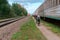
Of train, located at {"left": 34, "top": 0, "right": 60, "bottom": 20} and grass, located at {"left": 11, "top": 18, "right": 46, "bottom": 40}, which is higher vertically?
train, located at {"left": 34, "top": 0, "right": 60, "bottom": 20}

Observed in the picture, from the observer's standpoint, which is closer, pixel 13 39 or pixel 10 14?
pixel 13 39

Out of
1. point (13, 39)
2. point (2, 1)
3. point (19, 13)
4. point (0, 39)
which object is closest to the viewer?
point (0, 39)

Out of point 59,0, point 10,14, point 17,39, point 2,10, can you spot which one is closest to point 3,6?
point 2,10

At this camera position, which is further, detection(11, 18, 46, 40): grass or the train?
the train

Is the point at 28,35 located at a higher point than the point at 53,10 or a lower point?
lower

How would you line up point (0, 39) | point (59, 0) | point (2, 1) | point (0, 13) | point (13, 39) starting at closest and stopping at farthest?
point (0, 39), point (13, 39), point (59, 0), point (0, 13), point (2, 1)

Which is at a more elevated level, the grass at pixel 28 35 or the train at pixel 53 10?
the train at pixel 53 10

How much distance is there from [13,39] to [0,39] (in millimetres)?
857

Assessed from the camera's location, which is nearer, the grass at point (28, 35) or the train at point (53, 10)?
the grass at point (28, 35)

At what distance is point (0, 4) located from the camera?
7838 cm

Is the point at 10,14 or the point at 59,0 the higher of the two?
the point at 59,0

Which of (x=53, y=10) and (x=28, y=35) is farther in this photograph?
(x=53, y=10)

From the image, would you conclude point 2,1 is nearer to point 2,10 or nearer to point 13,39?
point 2,10

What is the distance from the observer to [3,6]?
249 feet
